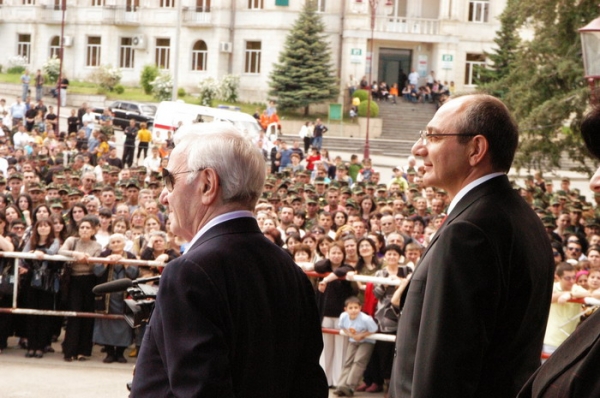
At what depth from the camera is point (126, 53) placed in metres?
61.2

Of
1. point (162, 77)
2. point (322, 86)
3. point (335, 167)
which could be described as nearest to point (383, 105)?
point (322, 86)

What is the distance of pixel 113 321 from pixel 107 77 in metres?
45.5

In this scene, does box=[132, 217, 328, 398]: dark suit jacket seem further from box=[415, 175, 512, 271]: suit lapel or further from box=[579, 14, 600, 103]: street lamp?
box=[579, 14, 600, 103]: street lamp

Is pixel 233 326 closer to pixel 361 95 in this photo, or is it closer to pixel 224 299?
pixel 224 299

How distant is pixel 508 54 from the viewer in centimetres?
4881

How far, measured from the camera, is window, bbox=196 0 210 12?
58469 mm

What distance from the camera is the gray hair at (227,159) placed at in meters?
3.29

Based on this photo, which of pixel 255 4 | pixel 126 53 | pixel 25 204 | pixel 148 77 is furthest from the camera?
pixel 126 53

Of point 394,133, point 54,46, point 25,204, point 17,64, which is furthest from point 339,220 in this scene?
point 54,46

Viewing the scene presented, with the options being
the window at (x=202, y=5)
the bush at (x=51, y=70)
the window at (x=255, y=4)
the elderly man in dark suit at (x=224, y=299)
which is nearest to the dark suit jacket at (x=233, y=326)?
the elderly man in dark suit at (x=224, y=299)

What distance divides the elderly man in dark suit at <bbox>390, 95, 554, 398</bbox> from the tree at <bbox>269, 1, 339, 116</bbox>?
47988 millimetres

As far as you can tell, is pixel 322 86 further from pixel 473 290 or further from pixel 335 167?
pixel 473 290

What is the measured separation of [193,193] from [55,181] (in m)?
15.6

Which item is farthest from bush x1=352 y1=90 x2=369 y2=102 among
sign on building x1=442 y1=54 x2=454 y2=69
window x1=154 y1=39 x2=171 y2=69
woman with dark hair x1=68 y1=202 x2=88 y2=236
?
woman with dark hair x1=68 y1=202 x2=88 y2=236
